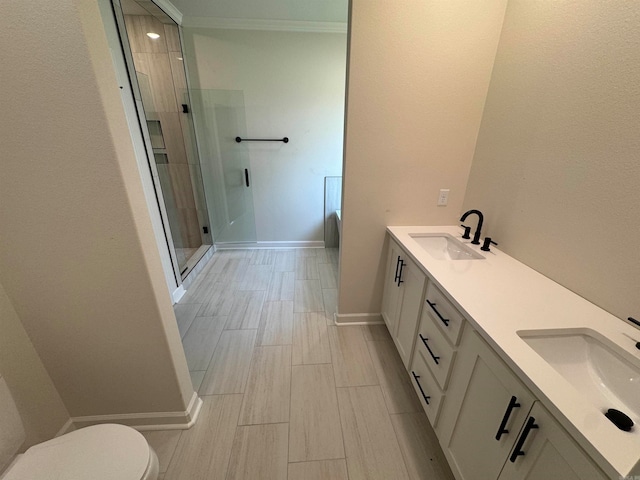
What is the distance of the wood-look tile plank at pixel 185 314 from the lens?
2127 millimetres

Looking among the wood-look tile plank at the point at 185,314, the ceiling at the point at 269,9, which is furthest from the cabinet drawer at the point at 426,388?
the ceiling at the point at 269,9

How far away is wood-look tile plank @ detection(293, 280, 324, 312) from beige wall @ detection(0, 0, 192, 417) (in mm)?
1189

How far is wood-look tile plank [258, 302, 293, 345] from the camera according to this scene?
198 centimetres

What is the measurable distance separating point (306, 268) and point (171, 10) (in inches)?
115

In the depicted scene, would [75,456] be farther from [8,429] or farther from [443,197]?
[443,197]

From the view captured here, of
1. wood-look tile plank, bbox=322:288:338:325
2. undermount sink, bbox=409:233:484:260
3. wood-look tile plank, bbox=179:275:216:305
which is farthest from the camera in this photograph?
wood-look tile plank, bbox=179:275:216:305

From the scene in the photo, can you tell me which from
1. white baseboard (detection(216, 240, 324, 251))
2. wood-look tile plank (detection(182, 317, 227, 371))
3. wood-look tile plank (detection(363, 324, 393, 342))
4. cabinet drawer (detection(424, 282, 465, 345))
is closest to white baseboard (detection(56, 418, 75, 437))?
wood-look tile plank (detection(182, 317, 227, 371))

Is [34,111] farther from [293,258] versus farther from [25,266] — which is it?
[293,258]

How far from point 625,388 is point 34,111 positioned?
6.79 feet

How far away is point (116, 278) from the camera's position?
105 cm

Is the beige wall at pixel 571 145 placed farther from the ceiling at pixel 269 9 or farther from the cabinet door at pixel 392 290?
the ceiling at pixel 269 9

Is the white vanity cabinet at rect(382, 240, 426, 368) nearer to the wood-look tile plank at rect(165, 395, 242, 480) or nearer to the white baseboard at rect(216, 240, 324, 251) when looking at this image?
the wood-look tile plank at rect(165, 395, 242, 480)

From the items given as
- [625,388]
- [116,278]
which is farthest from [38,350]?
[625,388]

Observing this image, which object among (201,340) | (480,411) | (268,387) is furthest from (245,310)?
(480,411)
